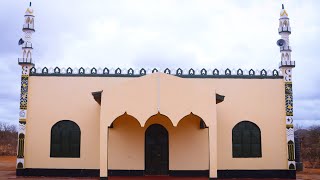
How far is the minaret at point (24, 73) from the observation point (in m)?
17.2

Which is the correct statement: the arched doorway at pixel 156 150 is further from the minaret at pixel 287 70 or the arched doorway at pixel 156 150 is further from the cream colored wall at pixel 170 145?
the minaret at pixel 287 70

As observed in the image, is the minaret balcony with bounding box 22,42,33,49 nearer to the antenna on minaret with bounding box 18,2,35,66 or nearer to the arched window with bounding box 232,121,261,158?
the antenna on minaret with bounding box 18,2,35,66

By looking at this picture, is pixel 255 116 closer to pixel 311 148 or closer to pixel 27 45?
pixel 27 45

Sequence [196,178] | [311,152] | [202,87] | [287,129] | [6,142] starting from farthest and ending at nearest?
[6,142], [311,152], [287,129], [196,178], [202,87]

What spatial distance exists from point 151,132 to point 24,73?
6.22 m

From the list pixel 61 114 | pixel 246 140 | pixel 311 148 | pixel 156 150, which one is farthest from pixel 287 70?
pixel 311 148

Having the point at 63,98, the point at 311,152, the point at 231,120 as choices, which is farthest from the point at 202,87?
the point at 311,152

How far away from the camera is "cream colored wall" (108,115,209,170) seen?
56.3 ft

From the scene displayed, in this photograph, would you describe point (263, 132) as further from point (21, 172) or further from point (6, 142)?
point (6, 142)

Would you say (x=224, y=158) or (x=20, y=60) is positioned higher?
(x=20, y=60)

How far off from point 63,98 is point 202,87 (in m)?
A: 6.86

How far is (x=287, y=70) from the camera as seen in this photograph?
17.8m

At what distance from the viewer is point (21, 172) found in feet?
56.3

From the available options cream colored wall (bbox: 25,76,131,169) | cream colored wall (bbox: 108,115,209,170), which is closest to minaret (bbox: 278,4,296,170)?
cream colored wall (bbox: 108,115,209,170)
